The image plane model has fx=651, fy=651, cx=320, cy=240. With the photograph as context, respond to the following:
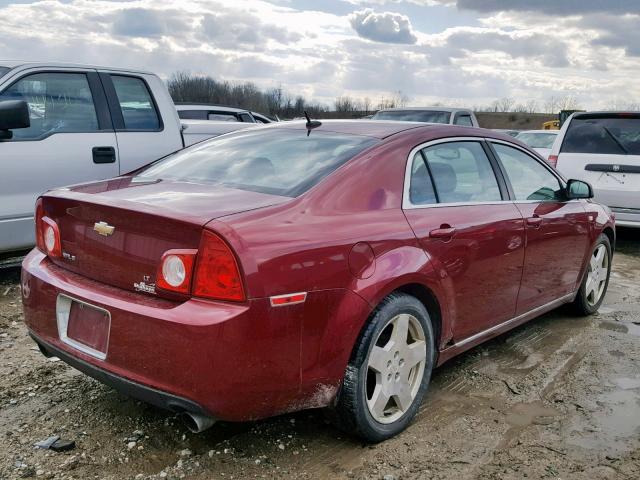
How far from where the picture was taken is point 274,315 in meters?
2.56

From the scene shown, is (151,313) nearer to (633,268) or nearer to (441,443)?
(441,443)

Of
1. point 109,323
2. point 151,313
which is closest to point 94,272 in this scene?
point 109,323

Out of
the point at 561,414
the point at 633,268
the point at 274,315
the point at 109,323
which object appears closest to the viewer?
the point at 274,315

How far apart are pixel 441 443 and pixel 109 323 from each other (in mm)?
1673

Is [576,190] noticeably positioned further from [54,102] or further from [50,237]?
[54,102]

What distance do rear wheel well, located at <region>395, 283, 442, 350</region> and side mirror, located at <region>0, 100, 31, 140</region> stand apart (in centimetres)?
344

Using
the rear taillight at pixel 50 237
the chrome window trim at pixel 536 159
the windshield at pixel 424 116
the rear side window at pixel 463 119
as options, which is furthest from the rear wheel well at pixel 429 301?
the rear side window at pixel 463 119

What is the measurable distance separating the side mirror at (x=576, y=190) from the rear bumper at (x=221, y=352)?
8.25ft

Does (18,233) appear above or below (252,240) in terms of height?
below

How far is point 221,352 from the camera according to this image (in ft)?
8.16

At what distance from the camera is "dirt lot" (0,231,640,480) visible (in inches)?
114

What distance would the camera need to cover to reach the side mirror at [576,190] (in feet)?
15.4

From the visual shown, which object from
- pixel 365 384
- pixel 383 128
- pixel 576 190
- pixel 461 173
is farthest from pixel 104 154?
pixel 576 190

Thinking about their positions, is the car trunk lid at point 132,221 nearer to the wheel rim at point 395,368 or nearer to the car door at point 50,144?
the wheel rim at point 395,368
